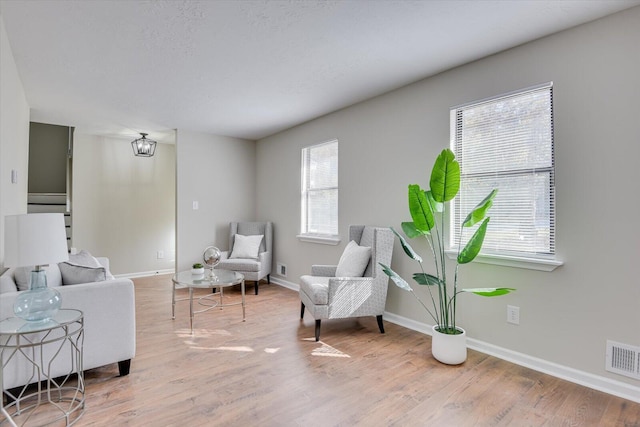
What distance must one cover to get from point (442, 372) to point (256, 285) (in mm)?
2894

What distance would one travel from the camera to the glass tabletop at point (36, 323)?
170 cm

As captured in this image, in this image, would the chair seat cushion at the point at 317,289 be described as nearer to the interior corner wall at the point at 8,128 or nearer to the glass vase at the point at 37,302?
the glass vase at the point at 37,302

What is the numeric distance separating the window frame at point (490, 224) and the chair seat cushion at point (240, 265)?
8.84 feet

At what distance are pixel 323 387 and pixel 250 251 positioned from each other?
3025 mm

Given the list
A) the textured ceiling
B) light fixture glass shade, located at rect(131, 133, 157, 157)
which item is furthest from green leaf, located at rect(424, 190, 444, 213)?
light fixture glass shade, located at rect(131, 133, 157, 157)

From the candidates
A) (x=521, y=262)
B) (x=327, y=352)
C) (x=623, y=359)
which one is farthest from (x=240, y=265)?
(x=623, y=359)

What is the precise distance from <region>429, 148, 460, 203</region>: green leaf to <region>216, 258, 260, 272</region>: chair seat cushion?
292 cm

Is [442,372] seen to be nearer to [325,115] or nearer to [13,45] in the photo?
[325,115]

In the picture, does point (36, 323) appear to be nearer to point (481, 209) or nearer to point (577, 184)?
point (481, 209)

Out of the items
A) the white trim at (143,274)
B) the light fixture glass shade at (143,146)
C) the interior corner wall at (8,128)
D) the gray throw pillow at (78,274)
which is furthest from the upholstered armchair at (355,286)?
the white trim at (143,274)

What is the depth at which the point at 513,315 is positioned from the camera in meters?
2.53

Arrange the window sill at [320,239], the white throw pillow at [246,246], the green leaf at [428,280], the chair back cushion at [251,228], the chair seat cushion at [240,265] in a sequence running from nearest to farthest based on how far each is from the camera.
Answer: the green leaf at [428,280], the window sill at [320,239], the chair seat cushion at [240,265], the white throw pillow at [246,246], the chair back cushion at [251,228]

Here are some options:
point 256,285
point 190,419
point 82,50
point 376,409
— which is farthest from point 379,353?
point 82,50

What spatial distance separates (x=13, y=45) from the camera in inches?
97.4
